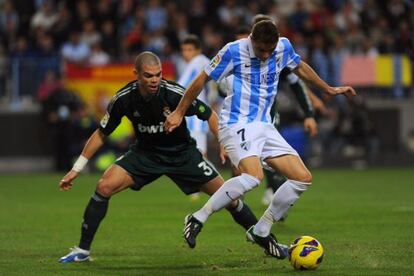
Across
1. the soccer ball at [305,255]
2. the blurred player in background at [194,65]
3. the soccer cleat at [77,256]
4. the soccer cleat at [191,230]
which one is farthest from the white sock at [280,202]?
the blurred player in background at [194,65]

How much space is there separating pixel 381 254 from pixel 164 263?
209 centimetres

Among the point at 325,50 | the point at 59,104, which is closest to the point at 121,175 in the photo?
the point at 59,104

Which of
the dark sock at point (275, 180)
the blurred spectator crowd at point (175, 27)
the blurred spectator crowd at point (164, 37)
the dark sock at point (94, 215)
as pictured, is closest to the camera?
the dark sock at point (94, 215)

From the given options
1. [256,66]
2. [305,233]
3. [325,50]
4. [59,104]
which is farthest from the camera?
[325,50]

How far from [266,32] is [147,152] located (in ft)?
5.58

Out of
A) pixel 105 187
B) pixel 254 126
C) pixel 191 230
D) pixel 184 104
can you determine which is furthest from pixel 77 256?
pixel 254 126

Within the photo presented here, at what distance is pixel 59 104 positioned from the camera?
24.7 meters

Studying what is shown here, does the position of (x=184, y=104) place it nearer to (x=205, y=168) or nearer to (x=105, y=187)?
(x=205, y=168)

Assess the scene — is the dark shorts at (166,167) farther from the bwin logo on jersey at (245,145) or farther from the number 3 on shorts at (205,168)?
the bwin logo on jersey at (245,145)

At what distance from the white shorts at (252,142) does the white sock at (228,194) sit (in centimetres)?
28

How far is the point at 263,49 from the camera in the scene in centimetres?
938

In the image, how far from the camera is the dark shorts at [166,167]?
388 inches

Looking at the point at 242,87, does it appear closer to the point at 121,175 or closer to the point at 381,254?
the point at 121,175

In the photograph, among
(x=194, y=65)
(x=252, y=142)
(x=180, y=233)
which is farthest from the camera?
(x=194, y=65)
